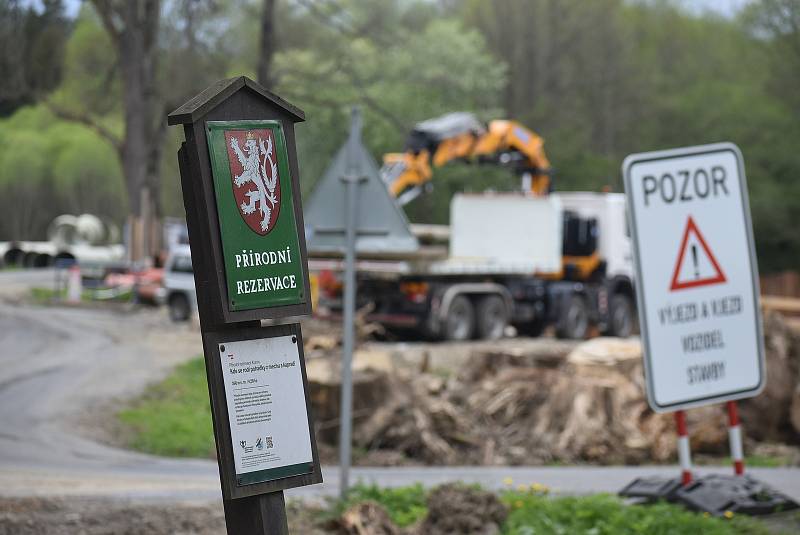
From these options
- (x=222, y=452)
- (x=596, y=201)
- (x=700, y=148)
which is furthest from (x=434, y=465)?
(x=596, y=201)

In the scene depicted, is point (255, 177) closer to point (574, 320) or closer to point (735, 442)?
point (735, 442)

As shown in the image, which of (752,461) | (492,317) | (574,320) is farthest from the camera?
(574,320)

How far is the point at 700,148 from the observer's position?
861 cm

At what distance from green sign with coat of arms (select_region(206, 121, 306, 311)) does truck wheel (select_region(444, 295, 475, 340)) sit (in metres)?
20.2

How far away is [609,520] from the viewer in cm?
808

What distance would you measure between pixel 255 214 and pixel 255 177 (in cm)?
13

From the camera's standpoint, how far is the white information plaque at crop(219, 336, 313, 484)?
4820 millimetres

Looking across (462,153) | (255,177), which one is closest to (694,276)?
(255,177)

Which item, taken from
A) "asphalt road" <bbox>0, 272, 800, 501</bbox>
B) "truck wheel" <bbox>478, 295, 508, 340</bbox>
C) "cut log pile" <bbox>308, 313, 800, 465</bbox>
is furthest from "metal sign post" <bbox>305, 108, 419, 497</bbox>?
"truck wheel" <bbox>478, 295, 508, 340</bbox>

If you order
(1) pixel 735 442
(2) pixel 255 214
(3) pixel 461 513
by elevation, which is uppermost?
(2) pixel 255 214

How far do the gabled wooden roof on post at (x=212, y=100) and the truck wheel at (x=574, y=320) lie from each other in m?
23.2

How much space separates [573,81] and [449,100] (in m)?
16.1

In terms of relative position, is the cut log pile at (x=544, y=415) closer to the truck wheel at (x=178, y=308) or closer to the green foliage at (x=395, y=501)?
the green foliage at (x=395, y=501)

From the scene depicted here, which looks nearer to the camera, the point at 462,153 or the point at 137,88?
the point at 462,153
